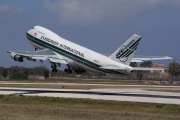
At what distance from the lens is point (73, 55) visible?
8994 cm

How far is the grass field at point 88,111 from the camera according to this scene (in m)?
38.2

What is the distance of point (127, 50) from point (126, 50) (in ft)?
0.56

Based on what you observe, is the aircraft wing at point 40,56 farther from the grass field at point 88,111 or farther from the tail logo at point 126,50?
the grass field at point 88,111

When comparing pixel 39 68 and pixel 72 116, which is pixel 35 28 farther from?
pixel 72 116

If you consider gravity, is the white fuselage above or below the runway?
above

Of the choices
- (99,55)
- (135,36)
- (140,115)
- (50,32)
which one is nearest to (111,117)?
(140,115)

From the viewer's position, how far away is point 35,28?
96.6m

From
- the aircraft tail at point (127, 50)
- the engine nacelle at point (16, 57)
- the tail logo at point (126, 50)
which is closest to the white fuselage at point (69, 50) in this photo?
the aircraft tail at point (127, 50)

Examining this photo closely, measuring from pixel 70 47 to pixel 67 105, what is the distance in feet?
139

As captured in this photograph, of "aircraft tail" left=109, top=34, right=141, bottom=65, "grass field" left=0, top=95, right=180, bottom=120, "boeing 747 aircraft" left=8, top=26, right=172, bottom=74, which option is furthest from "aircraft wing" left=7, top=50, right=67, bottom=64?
"grass field" left=0, top=95, right=180, bottom=120

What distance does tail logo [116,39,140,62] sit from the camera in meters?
80.5

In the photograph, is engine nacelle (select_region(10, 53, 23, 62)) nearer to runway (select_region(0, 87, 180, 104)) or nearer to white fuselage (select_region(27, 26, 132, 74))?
white fuselage (select_region(27, 26, 132, 74))

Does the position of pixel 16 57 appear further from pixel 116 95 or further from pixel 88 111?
pixel 88 111

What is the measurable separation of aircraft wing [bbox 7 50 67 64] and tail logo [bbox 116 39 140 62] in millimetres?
13743
